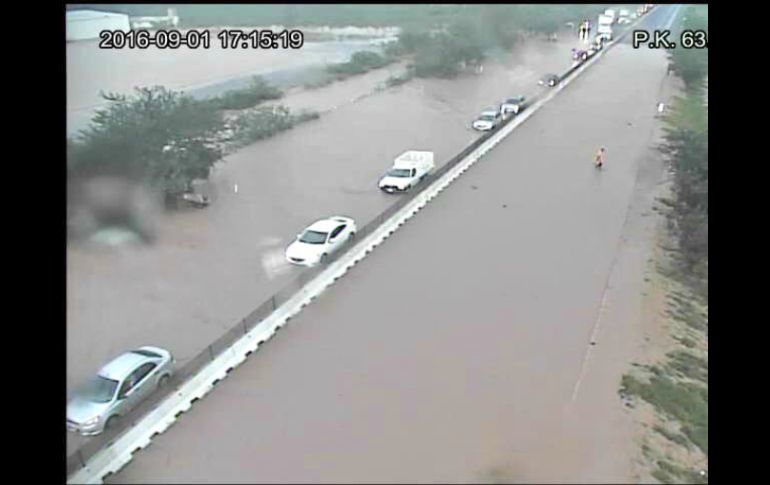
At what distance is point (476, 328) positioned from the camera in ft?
7.79

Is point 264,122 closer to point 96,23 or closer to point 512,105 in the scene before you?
point 512,105

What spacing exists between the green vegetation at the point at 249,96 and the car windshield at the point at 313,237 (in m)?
1.84

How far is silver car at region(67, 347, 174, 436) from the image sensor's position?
1.71 meters

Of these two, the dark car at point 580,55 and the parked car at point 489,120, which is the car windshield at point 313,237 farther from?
the dark car at point 580,55

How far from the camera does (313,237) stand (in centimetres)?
282

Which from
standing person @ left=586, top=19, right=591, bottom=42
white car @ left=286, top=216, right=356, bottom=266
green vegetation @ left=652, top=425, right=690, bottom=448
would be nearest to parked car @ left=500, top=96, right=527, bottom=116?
standing person @ left=586, top=19, right=591, bottom=42

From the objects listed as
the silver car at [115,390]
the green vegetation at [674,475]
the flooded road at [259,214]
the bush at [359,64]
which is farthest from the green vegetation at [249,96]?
the green vegetation at [674,475]

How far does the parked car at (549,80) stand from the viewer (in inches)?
224

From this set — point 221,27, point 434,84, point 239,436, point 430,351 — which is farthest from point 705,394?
point 434,84

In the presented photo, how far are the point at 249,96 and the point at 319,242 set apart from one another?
2.46 m

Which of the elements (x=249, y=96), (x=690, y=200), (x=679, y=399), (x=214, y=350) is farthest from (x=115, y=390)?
(x=249, y=96)

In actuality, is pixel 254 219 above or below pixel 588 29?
below

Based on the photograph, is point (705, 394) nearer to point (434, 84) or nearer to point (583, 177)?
point (583, 177)

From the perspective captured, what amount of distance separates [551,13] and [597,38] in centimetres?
52
